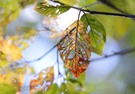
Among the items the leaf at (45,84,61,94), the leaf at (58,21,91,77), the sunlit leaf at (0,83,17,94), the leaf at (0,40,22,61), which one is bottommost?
the leaf at (45,84,61,94)

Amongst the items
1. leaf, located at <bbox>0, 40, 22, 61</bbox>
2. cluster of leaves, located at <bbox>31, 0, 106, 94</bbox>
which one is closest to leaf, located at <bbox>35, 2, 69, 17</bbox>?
cluster of leaves, located at <bbox>31, 0, 106, 94</bbox>

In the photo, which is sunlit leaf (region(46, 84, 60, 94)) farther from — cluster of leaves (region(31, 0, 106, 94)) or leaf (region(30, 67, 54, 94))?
cluster of leaves (region(31, 0, 106, 94))

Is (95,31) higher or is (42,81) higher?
(95,31)

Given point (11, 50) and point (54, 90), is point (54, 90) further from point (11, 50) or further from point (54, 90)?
point (11, 50)

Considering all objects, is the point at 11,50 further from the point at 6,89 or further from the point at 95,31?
the point at 95,31

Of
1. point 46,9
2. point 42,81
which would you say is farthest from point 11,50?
point 46,9

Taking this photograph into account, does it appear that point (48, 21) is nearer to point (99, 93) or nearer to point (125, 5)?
point (125, 5)

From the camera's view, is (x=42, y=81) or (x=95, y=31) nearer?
(x=95, y=31)

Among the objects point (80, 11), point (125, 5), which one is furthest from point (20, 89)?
point (125, 5)
